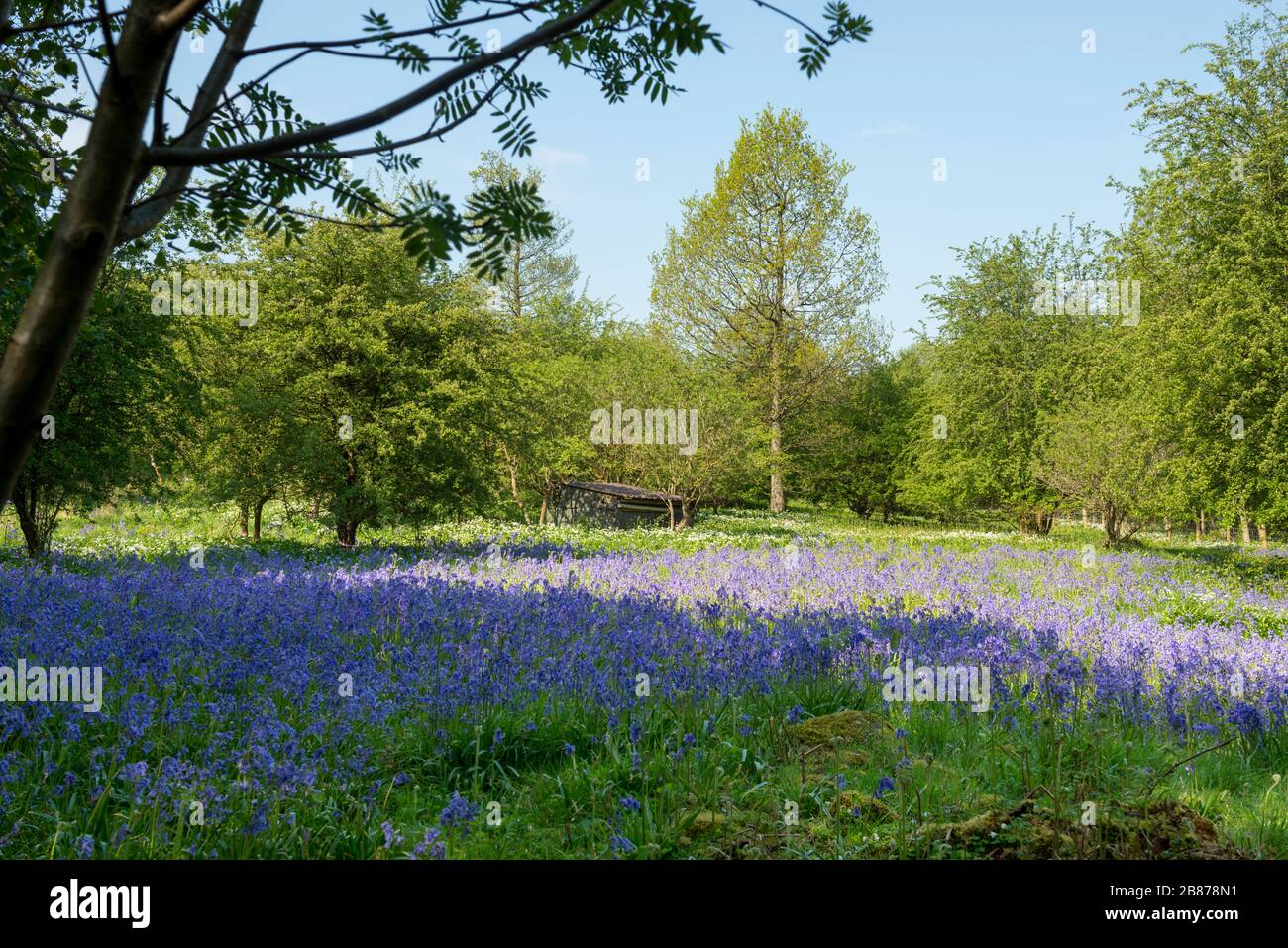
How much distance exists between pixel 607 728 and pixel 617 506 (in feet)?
75.1

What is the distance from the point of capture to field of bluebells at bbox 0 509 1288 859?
11.6ft

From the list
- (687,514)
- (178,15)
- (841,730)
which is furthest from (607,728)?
(687,514)

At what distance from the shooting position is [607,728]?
4973mm

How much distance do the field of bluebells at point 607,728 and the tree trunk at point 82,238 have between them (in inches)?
86.0

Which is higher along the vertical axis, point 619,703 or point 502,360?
point 502,360

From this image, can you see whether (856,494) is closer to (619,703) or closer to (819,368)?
Result: (819,368)

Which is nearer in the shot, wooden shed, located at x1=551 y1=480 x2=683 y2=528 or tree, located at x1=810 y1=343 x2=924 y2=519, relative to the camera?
wooden shed, located at x1=551 y1=480 x2=683 y2=528

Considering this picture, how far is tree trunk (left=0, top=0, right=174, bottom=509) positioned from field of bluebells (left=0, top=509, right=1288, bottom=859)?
7.17 feet

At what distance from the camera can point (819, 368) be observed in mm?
36406

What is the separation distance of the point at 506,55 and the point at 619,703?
4.22 metres

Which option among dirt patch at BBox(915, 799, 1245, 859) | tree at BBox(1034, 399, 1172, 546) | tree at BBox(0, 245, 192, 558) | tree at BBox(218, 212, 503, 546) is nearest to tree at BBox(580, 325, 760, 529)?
tree at BBox(1034, 399, 1172, 546)

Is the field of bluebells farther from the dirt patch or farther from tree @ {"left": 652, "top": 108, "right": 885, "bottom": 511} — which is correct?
tree @ {"left": 652, "top": 108, "right": 885, "bottom": 511}
